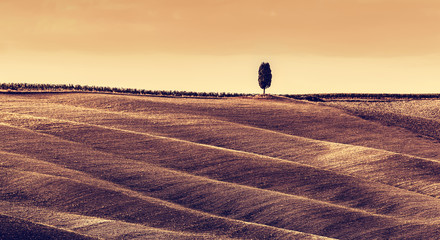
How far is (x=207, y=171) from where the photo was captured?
2678cm

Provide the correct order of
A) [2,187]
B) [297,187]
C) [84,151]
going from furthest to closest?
[84,151], [297,187], [2,187]

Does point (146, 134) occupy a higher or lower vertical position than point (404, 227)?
higher

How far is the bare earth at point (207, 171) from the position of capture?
20406 millimetres

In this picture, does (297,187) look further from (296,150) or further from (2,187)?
(2,187)

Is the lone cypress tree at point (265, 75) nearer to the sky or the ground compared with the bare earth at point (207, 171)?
nearer to the sky

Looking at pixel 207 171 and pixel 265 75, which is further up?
pixel 265 75

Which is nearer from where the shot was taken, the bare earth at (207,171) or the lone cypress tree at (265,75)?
the bare earth at (207,171)

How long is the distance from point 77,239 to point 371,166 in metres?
16.7

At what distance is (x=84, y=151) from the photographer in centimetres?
2841

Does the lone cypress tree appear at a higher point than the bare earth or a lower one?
higher

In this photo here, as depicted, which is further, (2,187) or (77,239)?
(2,187)

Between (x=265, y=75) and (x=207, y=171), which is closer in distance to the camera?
(x=207, y=171)

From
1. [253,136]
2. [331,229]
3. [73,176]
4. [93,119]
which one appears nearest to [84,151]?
[73,176]

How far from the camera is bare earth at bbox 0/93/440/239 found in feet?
66.9
